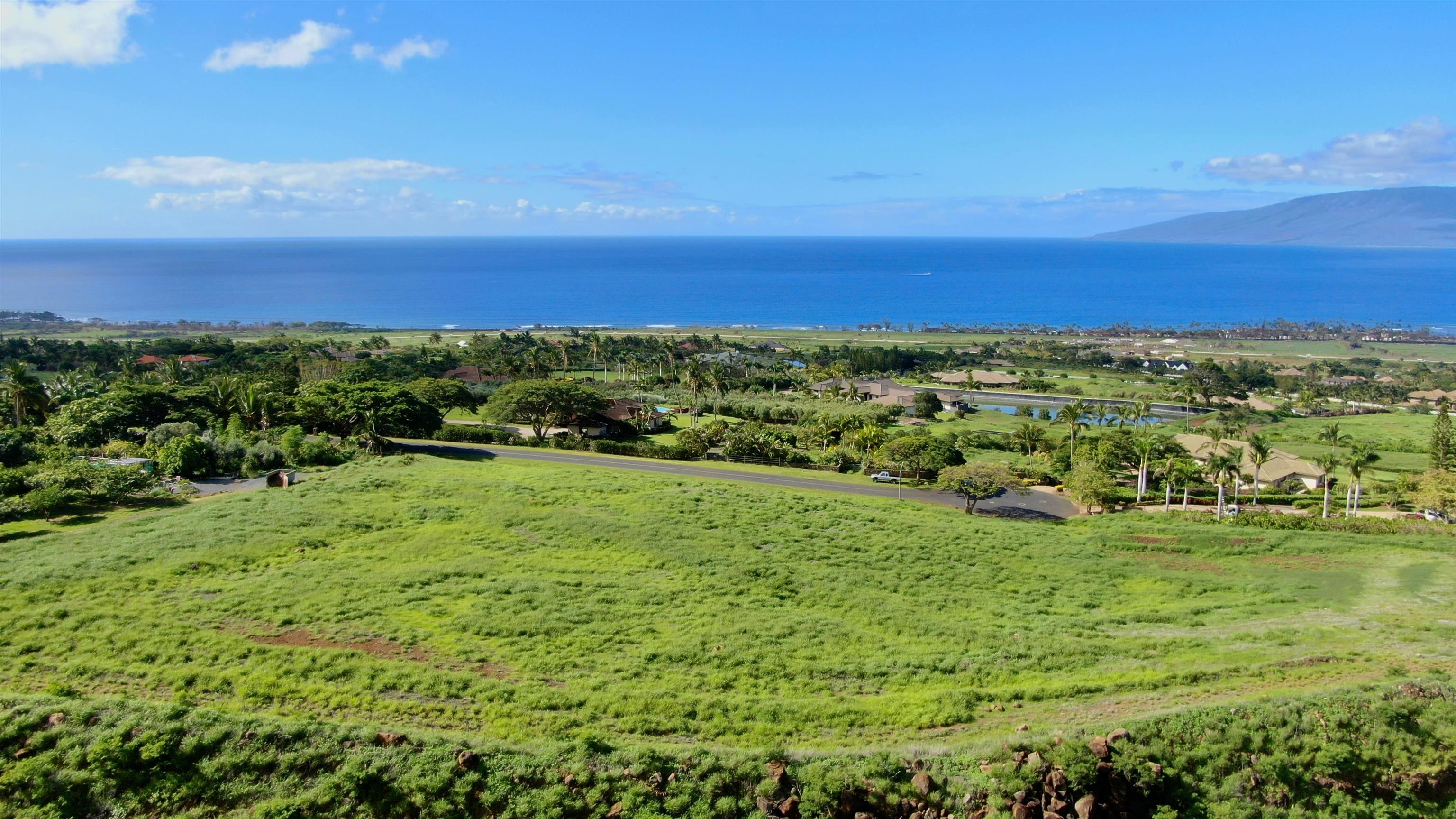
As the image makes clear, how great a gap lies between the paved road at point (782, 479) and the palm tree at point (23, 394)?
18385 mm

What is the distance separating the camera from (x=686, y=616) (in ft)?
65.3

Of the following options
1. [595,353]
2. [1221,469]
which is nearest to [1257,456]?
[1221,469]

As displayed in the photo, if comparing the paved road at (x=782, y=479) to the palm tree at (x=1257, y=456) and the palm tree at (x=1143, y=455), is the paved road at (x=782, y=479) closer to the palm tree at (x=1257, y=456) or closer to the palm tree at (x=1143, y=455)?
the palm tree at (x=1143, y=455)

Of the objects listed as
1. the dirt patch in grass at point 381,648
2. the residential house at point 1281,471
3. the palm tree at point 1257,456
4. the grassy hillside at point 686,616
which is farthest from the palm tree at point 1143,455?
the dirt patch in grass at point 381,648

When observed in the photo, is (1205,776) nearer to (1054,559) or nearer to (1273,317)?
(1054,559)

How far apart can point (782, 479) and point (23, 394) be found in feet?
129

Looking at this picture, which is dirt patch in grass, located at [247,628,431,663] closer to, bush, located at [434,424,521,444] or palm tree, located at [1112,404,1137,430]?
bush, located at [434,424,521,444]

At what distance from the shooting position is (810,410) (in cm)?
6238

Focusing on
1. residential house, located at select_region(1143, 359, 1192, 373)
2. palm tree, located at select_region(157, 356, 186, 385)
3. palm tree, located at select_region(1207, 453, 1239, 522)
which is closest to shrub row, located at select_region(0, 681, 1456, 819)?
palm tree, located at select_region(1207, 453, 1239, 522)

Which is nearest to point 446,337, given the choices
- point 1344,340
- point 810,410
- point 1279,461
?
point 810,410

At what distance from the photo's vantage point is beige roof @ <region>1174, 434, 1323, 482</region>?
4306 centimetres

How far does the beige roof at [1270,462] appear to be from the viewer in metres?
43.1

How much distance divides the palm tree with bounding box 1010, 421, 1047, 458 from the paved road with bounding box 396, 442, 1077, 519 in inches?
432

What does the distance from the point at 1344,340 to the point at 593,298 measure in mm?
149604
